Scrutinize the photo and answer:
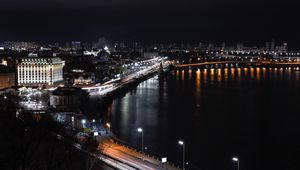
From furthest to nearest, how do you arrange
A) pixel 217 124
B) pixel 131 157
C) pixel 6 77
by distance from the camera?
pixel 6 77, pixel 217 124, pixel 131 157

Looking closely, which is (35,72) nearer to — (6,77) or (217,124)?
(6,77)

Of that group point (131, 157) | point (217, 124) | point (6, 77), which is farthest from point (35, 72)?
point (131, 157)

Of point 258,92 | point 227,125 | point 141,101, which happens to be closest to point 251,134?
point 227,125

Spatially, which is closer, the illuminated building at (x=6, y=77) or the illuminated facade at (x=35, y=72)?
the illuminated building at (x=6, y=77)

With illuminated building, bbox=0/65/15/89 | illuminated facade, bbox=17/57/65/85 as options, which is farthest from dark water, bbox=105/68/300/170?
illuminated building, bbox=0/65/15/89

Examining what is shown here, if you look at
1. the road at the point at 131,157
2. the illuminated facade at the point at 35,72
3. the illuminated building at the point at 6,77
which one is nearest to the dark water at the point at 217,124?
the road at the point at 131,157

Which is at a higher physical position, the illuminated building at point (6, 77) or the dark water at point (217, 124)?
the illuminated building at point (6, 77)

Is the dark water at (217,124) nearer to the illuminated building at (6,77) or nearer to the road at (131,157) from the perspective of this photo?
the road at (131,157)

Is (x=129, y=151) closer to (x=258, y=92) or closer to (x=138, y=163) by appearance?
(x=138, y=163)
